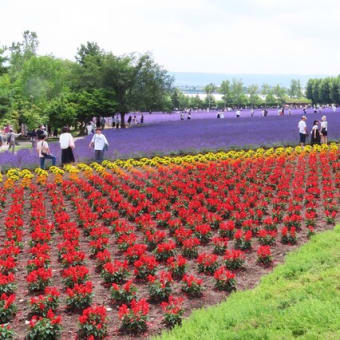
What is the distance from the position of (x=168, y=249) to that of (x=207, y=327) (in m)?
2.80

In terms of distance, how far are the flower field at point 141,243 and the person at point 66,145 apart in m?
2.34

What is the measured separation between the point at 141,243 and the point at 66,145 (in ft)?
31.7

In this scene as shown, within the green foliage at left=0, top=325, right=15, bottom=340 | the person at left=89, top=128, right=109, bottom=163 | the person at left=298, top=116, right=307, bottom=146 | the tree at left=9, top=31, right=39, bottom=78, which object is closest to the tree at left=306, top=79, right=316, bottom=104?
the tree at left=9, top=31, right=39, bottom=78

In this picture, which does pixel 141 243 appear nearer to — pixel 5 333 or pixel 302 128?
pixel 5 333

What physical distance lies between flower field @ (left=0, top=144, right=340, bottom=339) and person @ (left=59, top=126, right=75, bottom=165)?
2.34m

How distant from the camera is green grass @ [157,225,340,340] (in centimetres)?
515

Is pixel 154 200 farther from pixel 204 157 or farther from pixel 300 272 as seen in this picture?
pixel 204 157

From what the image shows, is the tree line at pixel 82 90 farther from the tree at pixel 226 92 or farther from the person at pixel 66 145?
the tree at pixel 226 92

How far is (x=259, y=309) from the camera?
19.0 ft

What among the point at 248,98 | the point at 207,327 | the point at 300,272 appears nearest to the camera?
the point at 207,327

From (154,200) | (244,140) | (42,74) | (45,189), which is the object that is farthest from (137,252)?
(42,74)

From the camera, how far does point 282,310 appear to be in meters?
5.64

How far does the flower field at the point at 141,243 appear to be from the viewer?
6227mm

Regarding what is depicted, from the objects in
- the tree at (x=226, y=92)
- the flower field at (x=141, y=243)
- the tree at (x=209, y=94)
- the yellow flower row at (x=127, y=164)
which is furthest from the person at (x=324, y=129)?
the tree at (x=226, y=92)
